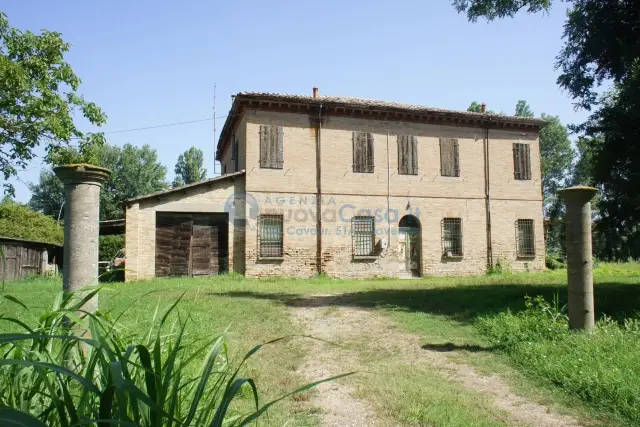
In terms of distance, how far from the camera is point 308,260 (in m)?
16.8

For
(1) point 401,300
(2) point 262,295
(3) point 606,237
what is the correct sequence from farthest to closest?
1. (2) point 262,295
2. (1) point 401,300
3. (3) point 606,237

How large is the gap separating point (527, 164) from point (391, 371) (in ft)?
57.5

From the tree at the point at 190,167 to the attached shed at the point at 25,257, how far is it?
81.2 feet

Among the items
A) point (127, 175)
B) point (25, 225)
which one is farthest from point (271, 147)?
point (127, 175)

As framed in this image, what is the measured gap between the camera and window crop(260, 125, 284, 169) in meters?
16.4

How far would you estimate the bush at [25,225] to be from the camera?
2181cm

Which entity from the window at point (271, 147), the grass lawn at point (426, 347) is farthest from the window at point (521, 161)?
the grass lawn at point (426, 347)

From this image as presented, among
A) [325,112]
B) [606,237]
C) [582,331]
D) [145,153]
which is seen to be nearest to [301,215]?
[325,112]

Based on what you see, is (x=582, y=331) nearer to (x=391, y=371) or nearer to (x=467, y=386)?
(x=467, y=386)

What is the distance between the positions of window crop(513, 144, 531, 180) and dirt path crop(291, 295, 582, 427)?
1397cm

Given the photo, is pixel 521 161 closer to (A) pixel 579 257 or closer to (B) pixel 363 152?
(B) pixel 363 152

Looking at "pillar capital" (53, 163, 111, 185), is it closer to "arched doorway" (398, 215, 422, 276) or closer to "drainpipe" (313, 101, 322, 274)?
"drainpipe" (313, 101, 322, 274)

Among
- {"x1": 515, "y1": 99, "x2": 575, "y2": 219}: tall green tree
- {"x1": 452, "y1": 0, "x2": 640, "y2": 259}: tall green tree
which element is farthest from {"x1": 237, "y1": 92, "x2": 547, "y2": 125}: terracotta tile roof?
Result: {"x1": 515, "y1": 99, "x2": 575, "y2": 219}: tall green tree

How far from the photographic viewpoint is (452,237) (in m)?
18.6
